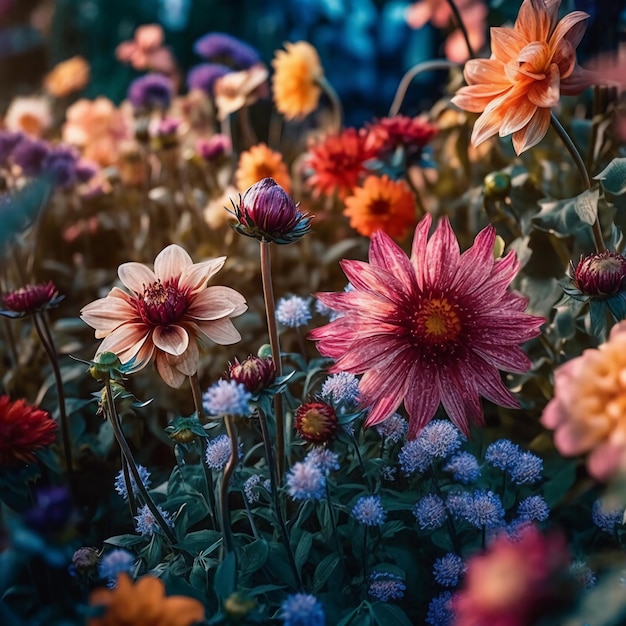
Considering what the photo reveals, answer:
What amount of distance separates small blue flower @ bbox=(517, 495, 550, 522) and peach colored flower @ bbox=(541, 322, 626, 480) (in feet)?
0.83

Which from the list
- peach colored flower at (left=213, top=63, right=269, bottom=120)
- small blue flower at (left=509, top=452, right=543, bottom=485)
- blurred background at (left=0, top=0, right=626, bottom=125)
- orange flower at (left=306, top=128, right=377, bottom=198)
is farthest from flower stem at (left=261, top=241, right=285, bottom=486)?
blurred background at (left=0, top=0, right=626, bottom=125)

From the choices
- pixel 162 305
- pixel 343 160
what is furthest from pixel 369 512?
pixel 343 160

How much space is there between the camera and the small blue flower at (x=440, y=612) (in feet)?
2.39

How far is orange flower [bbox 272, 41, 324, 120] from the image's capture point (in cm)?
151

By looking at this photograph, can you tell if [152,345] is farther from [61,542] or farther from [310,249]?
[310,249]

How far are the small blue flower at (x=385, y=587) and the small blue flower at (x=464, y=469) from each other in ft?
0.40

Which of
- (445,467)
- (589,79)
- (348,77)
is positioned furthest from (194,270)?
(348,77)

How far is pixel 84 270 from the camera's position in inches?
58.2

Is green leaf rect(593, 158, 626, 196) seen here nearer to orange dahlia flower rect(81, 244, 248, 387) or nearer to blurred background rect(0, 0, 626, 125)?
orange dahlia flower rect(81, 244, 248, 387)

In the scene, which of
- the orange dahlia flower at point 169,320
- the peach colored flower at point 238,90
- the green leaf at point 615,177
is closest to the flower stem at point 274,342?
the orange dahlia flower at point 169,320

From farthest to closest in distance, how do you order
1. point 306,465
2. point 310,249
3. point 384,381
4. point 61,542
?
1. point 310,249
2. point 384,381
3. point 306,465
4. point 61,542

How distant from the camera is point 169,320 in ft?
2.50

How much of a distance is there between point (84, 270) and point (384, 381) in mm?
889

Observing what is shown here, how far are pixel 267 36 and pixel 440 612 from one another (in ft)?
7.40
